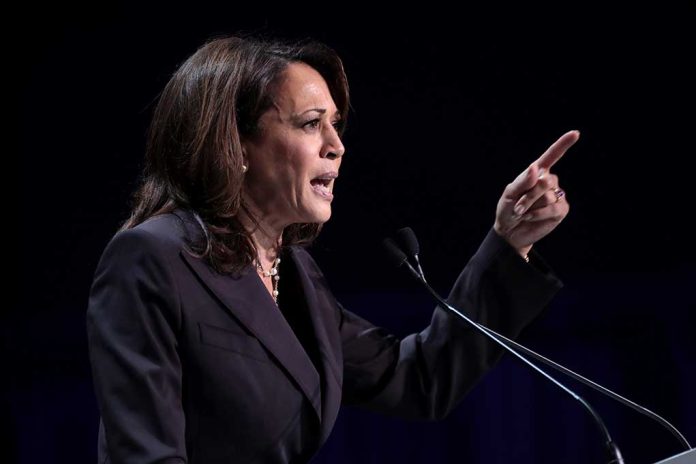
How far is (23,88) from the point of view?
8.03ft

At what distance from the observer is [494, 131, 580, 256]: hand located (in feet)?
5.12

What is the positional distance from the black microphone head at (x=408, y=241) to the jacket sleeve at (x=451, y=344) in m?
0.18

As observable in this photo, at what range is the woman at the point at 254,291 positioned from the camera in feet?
4.40

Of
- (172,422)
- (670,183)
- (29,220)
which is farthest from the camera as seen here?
(670,183)

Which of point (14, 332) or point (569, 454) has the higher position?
point (14, 332)

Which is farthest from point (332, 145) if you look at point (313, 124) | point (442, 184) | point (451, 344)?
A: point (442, 184)

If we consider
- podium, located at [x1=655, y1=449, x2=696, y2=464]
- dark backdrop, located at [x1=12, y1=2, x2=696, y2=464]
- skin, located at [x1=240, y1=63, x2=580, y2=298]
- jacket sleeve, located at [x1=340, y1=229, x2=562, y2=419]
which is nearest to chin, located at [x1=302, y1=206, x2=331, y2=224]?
skin, located at [x1=240, y1=63, x2=580, y2=298]

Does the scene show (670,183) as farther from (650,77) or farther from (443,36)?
(443,36)

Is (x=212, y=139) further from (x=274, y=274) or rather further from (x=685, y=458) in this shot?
(x=685, y=458)

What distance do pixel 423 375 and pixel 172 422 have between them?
557 mm

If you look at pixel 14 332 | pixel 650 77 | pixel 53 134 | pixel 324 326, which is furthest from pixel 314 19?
pixel 324 326

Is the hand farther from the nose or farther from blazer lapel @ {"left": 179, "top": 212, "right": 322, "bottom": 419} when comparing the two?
blazer lapel @ {"left": 179, "top": 212, "right": 322, "bottom": 419}

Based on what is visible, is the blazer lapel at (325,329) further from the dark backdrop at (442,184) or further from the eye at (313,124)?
the dark backdrop at (442,184)

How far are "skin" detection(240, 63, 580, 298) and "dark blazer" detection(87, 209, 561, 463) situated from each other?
0.33 feet
